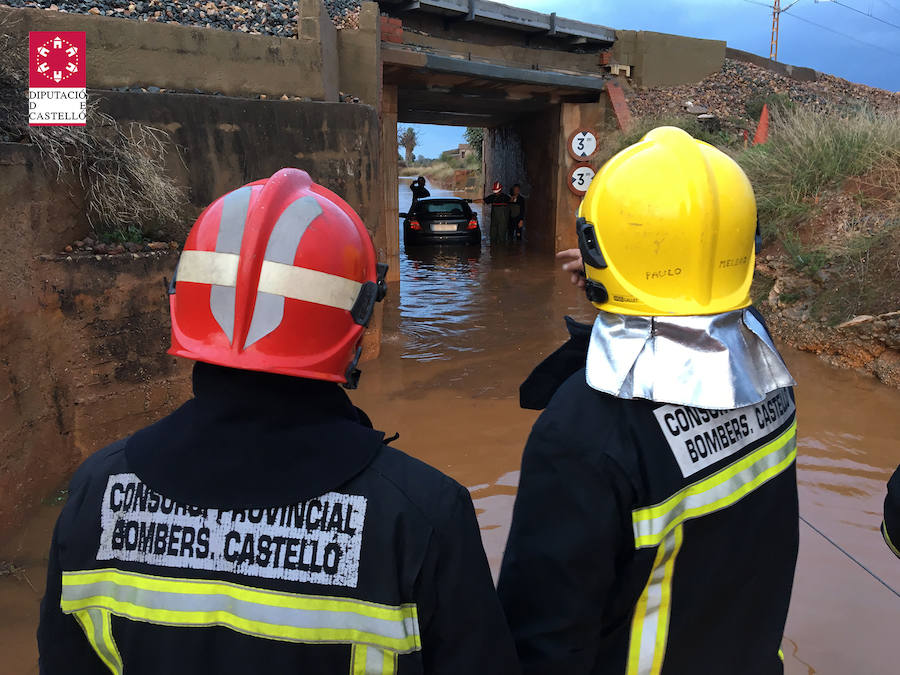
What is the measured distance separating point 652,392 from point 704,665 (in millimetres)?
643

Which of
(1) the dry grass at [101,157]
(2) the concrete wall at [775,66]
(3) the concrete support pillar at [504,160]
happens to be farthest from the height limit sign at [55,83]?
(2) the concrete wall at [775,66]

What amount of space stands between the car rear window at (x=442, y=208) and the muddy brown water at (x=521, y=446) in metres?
5.98

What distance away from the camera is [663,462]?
1.24 m

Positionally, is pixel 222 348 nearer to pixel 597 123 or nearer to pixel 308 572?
pixel 308 572

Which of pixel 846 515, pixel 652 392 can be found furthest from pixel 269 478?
pixel 846 515

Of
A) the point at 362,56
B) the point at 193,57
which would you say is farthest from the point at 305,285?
the point at 362,56

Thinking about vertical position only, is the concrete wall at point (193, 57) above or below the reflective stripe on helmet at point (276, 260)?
above

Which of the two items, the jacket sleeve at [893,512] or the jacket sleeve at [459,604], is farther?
the jacket sleeve at [893,512]

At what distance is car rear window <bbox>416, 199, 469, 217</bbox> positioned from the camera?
15102mm

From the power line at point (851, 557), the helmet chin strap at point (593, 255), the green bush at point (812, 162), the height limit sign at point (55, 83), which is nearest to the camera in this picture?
the helmet chin strap at point (593, 255)

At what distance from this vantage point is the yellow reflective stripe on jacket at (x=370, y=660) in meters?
1.01

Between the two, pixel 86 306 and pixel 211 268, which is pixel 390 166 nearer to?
pixel 86 306

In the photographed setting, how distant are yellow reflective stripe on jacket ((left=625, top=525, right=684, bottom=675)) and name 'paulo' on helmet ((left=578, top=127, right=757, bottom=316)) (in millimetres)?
498

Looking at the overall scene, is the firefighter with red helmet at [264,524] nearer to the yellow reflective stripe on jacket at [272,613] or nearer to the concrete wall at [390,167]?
the yellow reflective stripe on jacket at [272,613]
